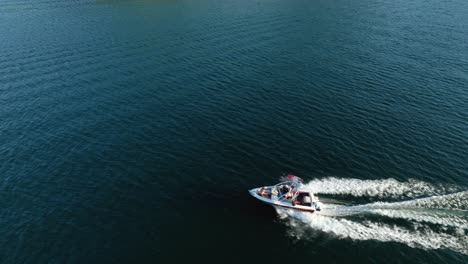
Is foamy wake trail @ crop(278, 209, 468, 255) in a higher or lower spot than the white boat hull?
lower

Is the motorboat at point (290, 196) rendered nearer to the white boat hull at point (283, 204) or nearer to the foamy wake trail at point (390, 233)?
the white boat hull at point (283, 204)

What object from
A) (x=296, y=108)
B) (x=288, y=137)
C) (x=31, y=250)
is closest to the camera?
(x=31, y=250)

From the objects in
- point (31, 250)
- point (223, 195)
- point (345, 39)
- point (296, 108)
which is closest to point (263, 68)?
point (296, 108)

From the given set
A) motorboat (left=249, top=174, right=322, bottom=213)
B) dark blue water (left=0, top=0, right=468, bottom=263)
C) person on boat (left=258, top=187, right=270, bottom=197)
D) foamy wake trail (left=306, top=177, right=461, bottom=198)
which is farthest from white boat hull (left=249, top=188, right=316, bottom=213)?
foamy wake trail (left=306, top=177, right=461, bottom=198)

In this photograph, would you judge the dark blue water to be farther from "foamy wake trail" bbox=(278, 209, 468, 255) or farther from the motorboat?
the motorboat

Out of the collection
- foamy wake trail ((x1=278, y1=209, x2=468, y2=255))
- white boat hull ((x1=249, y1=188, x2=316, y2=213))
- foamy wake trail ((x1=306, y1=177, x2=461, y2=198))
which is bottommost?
foamy wake trail ((x1=278, y1=209, x2=468, y2=255))

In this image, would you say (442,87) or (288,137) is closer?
(288,137)

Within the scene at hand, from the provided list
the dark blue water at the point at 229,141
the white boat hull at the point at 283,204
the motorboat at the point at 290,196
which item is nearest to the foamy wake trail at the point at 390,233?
the dark blue water at the point at 229,141

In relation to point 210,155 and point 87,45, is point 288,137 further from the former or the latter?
point 87,45
